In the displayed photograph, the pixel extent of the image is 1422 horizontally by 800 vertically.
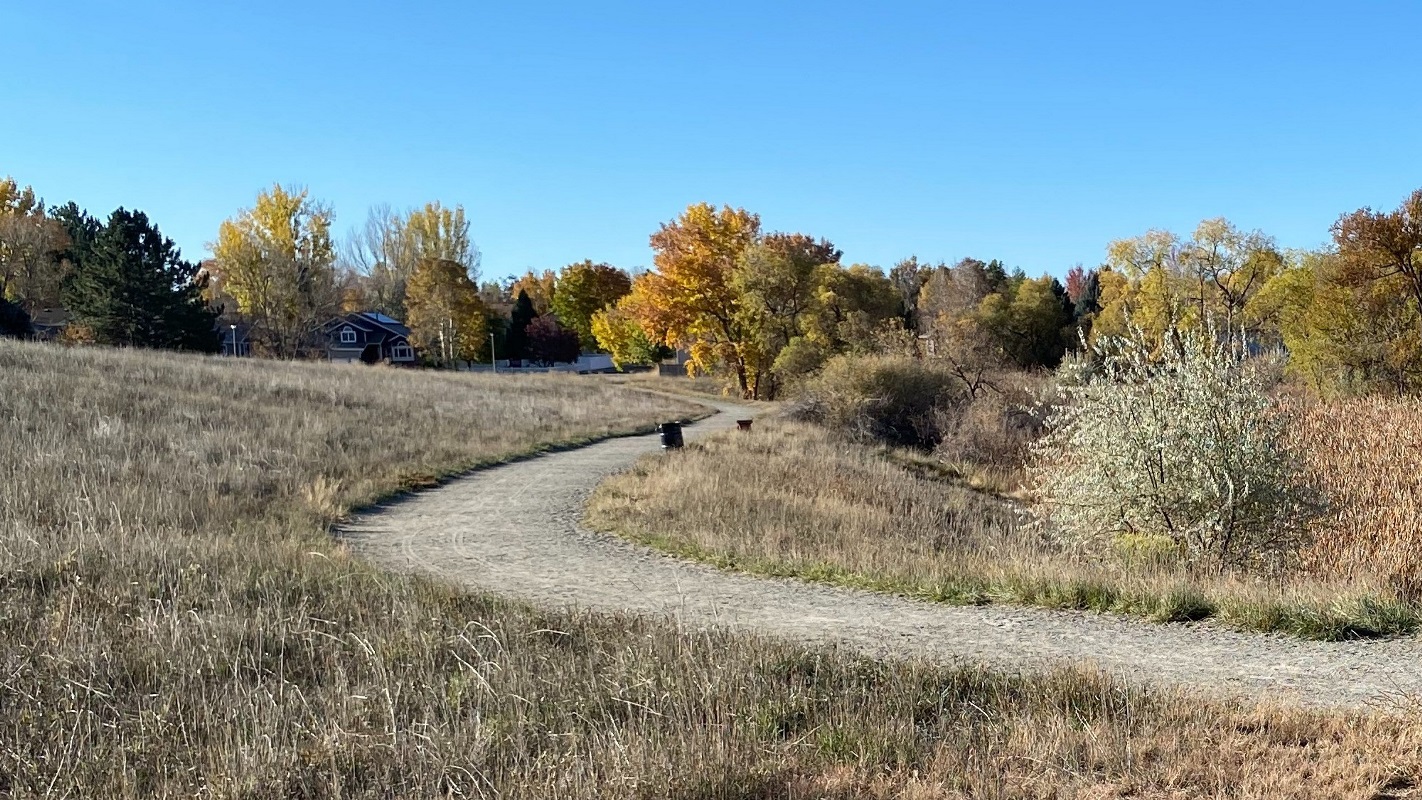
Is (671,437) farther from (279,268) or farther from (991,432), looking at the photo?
(279,268)

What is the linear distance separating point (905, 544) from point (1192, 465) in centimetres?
346

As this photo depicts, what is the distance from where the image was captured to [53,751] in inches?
182

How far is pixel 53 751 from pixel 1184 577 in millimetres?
8294

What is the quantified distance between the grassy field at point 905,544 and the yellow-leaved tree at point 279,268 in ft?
140

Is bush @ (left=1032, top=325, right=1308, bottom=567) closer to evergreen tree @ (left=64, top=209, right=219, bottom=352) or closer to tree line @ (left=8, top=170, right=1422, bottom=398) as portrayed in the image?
tree line @ (left=8, top=170, right=1422, bottom=398)

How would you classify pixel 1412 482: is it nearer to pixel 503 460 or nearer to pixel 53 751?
pixel 503 460

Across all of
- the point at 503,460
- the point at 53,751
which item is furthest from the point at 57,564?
the point at 503,460

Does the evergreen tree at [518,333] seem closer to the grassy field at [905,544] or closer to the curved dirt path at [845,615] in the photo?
the grassy field at [905,544]

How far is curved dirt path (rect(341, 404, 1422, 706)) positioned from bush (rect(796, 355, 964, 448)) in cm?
1572

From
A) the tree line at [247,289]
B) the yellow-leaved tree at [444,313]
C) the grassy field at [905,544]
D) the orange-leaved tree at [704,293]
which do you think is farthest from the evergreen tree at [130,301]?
the grassy field at [905,544]

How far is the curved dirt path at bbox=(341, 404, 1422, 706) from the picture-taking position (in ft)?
19.8

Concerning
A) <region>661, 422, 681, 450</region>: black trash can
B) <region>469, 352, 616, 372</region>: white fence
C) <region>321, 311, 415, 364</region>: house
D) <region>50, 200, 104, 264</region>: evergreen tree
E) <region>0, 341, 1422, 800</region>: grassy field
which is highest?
<region>50, 200, 104, 264</region>: evergreen tree

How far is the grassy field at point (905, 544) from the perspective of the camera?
7.36 meters

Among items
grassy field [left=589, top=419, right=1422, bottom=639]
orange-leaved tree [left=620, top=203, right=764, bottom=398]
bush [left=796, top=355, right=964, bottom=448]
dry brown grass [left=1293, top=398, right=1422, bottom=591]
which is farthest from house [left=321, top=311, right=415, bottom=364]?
dry brown grass [left=1293, top=398, right=1422, bottom=591]
